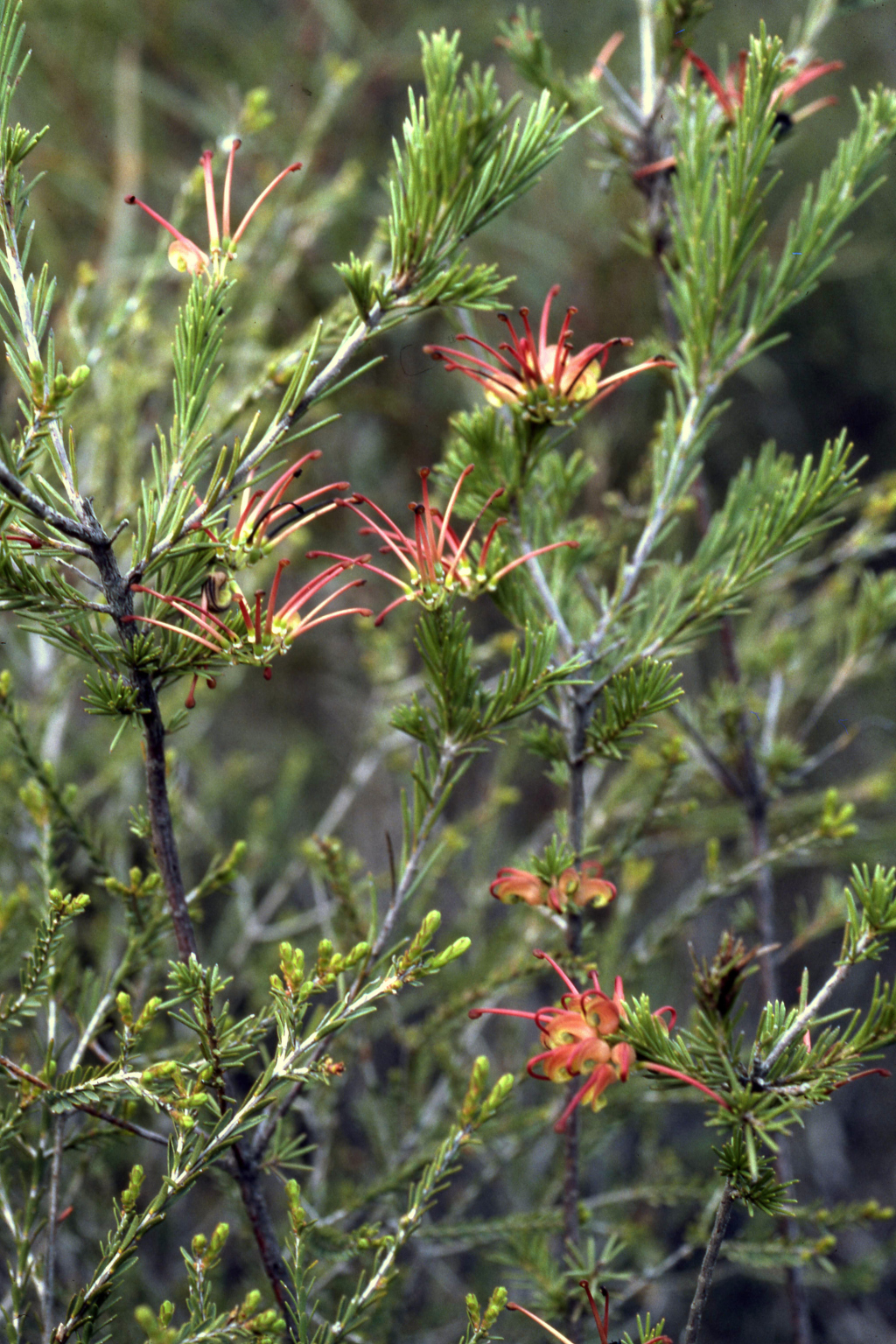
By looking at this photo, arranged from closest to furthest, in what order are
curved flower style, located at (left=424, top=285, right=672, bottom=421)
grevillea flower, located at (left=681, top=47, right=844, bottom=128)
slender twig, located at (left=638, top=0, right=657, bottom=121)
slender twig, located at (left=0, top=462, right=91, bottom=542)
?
slender twig, located at (left=0, top=462, right=91, bottom=542)
curved flower style, located at (left=424, top=285, right=672, bottom=421)
grevillea flower, located at (left=681, top=47, right=844, bottom=128)
slender twig, located at (left=638, top=0, right=657, bottom=121)

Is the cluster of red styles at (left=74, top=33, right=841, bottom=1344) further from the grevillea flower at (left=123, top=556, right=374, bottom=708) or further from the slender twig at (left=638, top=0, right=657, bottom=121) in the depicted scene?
the slender twig at (left=638, top=0, right=657, bottom=121)

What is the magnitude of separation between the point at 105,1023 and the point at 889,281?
215cm

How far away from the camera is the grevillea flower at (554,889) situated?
54cm

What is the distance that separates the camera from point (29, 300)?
459 millimetres

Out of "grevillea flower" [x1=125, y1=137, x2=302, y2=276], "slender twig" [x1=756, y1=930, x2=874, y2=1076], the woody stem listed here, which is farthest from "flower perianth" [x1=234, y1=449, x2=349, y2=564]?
"slender twig" [x1=756, y1=930, x2=874, y2=1076]

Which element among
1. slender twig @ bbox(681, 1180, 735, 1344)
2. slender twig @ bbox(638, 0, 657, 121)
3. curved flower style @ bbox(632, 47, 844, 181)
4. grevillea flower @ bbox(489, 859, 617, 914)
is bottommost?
slender twig @ bbox(681, 1180, 735, 1344)

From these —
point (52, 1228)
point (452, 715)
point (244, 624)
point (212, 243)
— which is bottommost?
point (52, 1228)

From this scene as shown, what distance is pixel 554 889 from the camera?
55 cm

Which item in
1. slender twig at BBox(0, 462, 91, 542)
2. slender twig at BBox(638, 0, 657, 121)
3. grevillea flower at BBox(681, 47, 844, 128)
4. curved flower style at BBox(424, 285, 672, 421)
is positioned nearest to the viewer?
slender twig at BBox(0, 462, 91, 542)

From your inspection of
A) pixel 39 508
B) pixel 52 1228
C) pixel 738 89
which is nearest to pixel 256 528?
pixel 39 508

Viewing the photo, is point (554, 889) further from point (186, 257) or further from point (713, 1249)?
point (186, 257)

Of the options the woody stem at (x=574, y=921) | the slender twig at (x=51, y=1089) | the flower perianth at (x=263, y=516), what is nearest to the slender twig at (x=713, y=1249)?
the woody stem at (x=574, y=921)

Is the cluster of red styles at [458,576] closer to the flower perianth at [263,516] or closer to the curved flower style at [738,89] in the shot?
the flower perianth at [263,516]

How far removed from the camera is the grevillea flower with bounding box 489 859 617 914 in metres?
0.54
